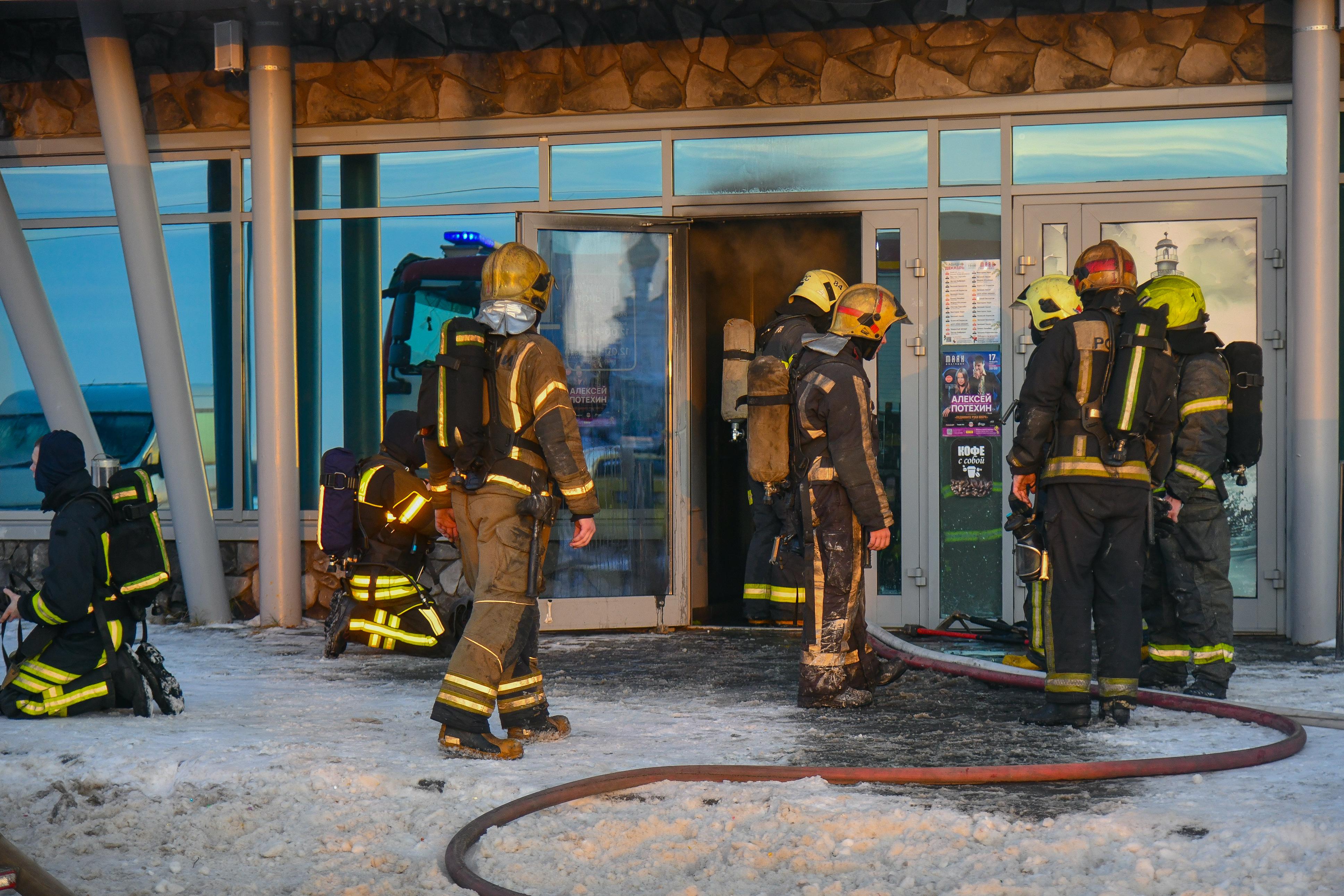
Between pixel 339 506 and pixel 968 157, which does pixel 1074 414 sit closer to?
pixel 968 157

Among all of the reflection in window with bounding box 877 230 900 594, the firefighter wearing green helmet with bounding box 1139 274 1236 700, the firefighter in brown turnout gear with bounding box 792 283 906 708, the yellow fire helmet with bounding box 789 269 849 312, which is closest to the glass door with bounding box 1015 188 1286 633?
the reflection in window with bounding box 877 230 900 594

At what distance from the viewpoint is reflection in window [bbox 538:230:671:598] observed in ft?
27.4

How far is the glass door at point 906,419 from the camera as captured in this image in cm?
834

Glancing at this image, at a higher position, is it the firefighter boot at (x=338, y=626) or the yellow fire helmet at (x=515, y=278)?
the yellow fire helmet at (x=515, y=278)

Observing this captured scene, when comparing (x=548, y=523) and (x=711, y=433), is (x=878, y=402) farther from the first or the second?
(x=548, y=523)

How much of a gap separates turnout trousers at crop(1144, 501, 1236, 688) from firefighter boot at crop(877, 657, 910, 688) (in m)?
1.21

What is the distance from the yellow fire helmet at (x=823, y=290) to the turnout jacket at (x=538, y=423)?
2025mm

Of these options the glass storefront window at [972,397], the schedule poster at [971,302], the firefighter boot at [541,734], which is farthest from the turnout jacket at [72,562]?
the schedule poster at [971,302]

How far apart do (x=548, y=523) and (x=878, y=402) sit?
395cm

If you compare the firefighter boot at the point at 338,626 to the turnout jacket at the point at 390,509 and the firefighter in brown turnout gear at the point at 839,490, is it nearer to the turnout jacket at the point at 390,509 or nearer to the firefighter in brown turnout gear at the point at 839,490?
the turnout jacket at the point at 390,509

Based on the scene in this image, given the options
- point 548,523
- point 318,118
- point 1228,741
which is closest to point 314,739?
point 548,523

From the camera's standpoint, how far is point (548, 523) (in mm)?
5047

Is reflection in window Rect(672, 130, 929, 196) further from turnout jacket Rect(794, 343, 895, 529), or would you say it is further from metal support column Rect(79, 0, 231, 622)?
metal support column Rect(79, 0, 231, 622)

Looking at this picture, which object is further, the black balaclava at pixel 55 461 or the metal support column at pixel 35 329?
the metal support column at pixel 35 329
